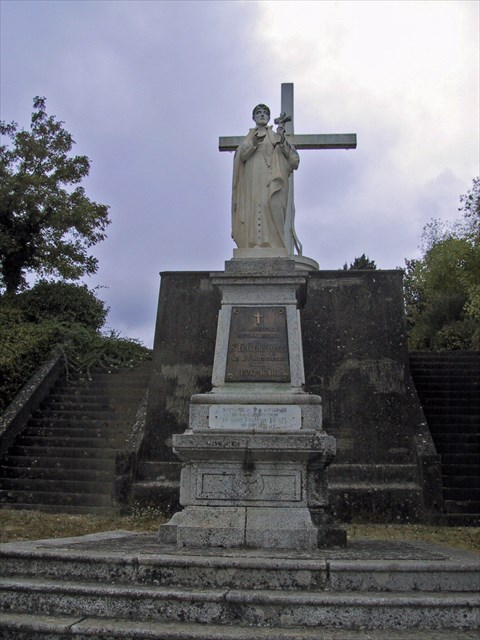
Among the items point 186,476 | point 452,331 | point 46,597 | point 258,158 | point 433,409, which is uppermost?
point 452,331

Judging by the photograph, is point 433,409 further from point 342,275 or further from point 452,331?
point 452,331

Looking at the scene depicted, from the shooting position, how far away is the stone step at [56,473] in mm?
11438

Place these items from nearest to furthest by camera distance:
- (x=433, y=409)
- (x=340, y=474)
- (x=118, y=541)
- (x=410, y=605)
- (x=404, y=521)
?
1. (x=410, y=605)
2. (x=118, y=541)
3. (x=404, y=521)
4. (x=340, y=474)
5. (x=433, y=409)

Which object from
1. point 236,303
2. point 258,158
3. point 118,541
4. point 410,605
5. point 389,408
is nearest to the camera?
point 410,605

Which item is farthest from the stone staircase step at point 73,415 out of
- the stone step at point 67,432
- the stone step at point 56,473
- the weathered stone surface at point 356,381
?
the stone step at point 56,473

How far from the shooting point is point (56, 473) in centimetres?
1150

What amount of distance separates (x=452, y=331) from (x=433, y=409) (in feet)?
40.5

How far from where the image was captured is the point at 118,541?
6305 mm

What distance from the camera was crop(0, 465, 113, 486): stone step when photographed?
11.4m

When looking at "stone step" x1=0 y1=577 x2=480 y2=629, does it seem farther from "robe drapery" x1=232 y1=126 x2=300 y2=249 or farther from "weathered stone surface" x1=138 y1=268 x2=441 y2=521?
"weathered stone surface" x1=138 y1=268 x2=441 y2=521

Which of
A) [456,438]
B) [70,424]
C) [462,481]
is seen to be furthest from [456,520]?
[70,424]

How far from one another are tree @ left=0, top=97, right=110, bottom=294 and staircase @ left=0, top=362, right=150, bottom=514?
5.41 m

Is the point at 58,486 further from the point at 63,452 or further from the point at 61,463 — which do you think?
the point at 63,452

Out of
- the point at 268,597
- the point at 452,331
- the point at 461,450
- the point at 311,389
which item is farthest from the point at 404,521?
the point at 452,331
